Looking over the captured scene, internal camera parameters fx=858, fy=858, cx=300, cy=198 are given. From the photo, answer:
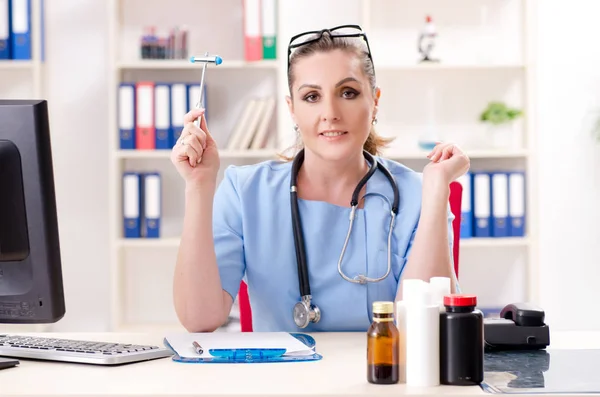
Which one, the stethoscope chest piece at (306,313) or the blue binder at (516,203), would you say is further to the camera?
the blue binder at (516,203)

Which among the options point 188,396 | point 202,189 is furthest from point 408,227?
point 188,396

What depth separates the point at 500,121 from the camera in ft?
11.9

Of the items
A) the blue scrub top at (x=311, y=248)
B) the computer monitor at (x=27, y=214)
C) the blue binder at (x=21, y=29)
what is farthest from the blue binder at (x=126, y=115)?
the computer monitor at (x=27, y=214)

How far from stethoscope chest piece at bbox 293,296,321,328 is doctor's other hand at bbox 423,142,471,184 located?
0.38 m

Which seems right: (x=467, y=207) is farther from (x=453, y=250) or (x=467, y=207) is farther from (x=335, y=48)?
(x=335, y=48)

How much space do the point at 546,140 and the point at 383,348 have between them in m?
2.78

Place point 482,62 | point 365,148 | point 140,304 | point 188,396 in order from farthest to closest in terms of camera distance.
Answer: point 140,304
point 482,62
point 365,148
point 188,396

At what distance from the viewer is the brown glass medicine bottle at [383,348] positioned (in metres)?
1.28

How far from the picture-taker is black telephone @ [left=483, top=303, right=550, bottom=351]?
1.59 m

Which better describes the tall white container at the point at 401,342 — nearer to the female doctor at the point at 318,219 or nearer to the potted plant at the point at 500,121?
the female doctor at the point at 318,219

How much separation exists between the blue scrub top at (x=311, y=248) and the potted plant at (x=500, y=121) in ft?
5.53

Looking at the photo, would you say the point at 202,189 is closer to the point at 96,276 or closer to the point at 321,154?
the point at 321,154

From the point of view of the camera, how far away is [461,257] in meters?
3.90

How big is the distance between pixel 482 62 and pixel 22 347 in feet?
8.66
